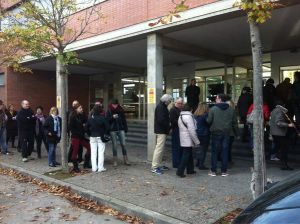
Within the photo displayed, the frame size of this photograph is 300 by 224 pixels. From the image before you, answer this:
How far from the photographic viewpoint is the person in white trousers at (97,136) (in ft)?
33.2

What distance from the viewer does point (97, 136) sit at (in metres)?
10.1

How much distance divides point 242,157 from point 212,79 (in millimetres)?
7617

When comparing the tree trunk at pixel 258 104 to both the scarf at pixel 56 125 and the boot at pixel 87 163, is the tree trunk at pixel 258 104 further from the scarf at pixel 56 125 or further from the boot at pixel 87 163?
the scarf at pixel 56 125

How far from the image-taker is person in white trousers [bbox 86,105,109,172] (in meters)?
10.1

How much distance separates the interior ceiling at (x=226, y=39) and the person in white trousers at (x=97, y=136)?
3657 mm

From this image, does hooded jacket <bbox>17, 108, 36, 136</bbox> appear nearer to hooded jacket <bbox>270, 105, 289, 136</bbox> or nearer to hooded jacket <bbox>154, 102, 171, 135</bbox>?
hooded jacket <bbox>154, 102, 171, 135</bbox>

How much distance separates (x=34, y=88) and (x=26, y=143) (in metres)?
9.58

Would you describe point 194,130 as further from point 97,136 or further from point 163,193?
point 97,136

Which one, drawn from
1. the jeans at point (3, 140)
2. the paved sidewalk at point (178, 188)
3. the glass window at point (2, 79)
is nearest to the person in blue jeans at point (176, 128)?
the paved sidewalk at point (178, 188)

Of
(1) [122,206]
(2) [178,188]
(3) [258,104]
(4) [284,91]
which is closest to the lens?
(3) [258,104]

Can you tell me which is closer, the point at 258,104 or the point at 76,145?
the point at 258,104

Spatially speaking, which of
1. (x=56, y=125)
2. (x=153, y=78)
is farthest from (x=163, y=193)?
(x=56, y=125)

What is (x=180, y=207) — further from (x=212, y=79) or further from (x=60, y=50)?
(x=212, y=79)

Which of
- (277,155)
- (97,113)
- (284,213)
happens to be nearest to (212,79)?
(277,155)
